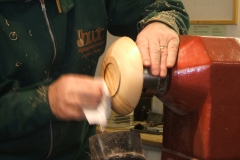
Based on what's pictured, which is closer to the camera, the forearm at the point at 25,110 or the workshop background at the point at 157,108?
the forearm at the point at 25,110

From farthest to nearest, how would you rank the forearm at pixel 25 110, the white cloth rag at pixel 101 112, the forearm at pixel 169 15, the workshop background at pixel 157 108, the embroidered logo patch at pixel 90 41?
the workshop background at pixel 157 108 → the embroidered logo patch at pixel 90 41 → the forearm at pixel 169 15 → the forearm at pixel 25 110 → the white cloth rag at pixel 101 112

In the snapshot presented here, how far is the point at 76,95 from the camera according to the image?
0.63 meters

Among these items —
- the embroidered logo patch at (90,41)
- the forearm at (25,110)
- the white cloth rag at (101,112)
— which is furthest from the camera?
the embroidered logo patch at (90,41)

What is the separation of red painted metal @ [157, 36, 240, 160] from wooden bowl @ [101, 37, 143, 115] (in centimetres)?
8

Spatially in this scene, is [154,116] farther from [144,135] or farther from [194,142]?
[194,142]

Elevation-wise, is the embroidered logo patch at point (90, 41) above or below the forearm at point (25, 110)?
above

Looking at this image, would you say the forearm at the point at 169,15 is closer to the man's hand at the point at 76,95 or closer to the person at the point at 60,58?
the person at the point at 60,58

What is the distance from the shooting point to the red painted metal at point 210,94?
63 centimetres

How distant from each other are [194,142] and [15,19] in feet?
1.65

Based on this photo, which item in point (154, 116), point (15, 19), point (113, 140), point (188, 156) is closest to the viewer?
point (113, 140)

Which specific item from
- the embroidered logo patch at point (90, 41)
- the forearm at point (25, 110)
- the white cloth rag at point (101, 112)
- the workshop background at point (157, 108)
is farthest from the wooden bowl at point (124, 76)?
the workshop background at point (157, 108)

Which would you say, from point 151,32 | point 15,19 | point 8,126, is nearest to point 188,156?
point 151,32

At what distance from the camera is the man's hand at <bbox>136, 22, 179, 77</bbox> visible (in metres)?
0.67

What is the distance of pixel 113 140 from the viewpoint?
1.97 ft
